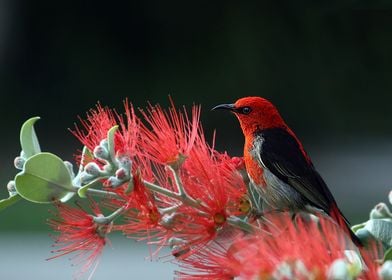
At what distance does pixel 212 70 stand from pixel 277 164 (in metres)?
6.77

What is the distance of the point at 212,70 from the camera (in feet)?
26.5

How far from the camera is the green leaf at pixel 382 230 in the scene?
2.86 ft

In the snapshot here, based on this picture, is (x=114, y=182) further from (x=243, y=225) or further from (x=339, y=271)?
(x=339, y=271)

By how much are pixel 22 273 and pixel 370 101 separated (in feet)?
9.11

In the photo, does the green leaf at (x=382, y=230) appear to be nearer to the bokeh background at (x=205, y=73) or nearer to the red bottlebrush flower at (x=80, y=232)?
the red bottlebrush flower at (x=80, y=232)

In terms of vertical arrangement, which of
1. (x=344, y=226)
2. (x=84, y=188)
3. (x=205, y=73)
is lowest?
(x=205, y=73)

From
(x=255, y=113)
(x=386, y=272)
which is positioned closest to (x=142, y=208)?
(x=386, y=272)

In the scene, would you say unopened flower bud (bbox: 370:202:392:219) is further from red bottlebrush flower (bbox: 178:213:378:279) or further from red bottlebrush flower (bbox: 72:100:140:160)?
red bottlebrush flower (bbox: 72:100:140:160)

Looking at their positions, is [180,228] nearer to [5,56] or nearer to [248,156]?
[248,156]

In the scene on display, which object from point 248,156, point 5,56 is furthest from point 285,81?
point 248,156

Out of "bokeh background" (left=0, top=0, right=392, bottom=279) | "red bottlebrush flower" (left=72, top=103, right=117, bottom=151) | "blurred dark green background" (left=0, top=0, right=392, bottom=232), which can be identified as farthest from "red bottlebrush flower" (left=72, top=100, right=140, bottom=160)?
"blurred dark green background" (left=0, top=0, right=392, bottom=232)

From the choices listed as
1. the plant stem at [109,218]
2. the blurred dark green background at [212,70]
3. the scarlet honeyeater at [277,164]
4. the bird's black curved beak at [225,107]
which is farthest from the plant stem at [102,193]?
the blurred dark green background at [212,70]

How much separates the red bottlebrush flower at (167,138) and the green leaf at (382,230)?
0.21 metres

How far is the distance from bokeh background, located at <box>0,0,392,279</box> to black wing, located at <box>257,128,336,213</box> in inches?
204
